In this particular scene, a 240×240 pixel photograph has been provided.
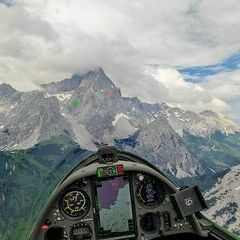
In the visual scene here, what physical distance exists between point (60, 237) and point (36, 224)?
2.53ft

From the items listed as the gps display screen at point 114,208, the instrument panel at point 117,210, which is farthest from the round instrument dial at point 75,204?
the gps display screen at point 114,208

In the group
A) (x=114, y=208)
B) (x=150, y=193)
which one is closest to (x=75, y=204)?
(x=114, y=208)

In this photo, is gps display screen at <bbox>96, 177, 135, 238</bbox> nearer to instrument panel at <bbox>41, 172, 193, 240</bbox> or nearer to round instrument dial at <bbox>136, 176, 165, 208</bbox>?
instrument panel at <bbox>41, 172, 193, 240</bbox>

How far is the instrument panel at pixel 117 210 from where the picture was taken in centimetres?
861

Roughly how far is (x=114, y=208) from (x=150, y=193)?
75 cm

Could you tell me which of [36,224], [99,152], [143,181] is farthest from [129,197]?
[36,224]

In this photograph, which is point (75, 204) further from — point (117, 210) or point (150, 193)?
point (150, 193)

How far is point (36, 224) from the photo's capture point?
802 cm

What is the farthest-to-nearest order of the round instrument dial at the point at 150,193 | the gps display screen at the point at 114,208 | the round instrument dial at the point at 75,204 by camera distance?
1. the round instrument dial at the point at 150,193
2. the gps display screen at the point at 114,208
3. the round instrument dial at the point at 75,204

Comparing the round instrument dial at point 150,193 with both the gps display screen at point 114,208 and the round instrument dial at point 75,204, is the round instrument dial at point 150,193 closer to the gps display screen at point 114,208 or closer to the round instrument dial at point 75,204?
the gps display screen at point 114,208

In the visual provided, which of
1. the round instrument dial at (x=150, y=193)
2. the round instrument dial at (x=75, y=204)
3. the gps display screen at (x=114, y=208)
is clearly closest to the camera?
the round instrument dial at (x=75, y=204)

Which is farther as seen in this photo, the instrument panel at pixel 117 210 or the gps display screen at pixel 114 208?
the gps display screen at pixel 114 208

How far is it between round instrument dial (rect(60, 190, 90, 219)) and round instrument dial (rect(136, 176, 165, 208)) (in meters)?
1.02

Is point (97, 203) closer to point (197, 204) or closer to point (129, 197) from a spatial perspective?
point (129, 197)
